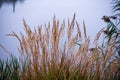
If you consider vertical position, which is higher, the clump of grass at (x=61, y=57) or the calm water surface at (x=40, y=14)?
the calm water surface at (x=40, y=14)

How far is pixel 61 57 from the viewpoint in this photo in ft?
6.40

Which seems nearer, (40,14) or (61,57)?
(61,57)

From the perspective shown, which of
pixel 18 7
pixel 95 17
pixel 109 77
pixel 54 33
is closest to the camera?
pixel 54 33

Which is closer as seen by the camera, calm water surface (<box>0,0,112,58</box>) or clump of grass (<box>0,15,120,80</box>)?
clump of grass (<box>0,15,120,80</box>)

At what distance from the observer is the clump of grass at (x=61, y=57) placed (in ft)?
6.11

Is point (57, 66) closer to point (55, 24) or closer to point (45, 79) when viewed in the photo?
point (45, 79)

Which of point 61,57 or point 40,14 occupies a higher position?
point 40,14

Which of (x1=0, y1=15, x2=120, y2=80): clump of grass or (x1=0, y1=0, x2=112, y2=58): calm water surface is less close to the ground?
(x1=0, y1=0, x2=112, y2=58): calm water surface

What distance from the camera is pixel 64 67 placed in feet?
6.33

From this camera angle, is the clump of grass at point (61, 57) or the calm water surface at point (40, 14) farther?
the calm water surface at point (40, 14)

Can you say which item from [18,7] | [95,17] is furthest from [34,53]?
Result: [18,7]

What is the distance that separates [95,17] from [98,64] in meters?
8.11

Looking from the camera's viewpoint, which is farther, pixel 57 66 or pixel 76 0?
pixel 76 0

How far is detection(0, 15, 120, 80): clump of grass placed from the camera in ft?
6.11
